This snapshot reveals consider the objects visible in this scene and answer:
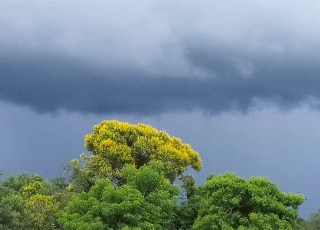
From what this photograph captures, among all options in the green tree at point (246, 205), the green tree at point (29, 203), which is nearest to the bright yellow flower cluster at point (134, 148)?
the green tree at point (29, 203)

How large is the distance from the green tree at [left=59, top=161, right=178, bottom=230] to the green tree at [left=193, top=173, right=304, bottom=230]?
6.27 feet

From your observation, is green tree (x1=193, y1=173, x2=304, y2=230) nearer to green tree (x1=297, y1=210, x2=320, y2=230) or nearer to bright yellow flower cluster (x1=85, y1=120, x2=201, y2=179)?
bright yellow flower cluster (x1=85, y1=120, x2=201, y2=179)

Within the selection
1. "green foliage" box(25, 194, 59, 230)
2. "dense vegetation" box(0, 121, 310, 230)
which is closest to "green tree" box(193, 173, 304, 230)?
"dense vegetation" box(0, 121, 310, 230)

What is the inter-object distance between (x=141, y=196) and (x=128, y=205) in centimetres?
106

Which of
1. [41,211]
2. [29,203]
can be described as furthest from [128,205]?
[29,203]

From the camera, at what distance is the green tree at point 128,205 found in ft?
93.4

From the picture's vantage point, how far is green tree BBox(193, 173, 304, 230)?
2983cm

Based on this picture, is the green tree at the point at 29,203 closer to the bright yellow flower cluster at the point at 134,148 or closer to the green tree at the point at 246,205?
the bright yellow flower cluster at the point at 134,148

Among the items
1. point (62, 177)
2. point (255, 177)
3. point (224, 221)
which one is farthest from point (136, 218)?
point (62, 177)

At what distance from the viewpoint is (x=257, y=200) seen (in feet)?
97.9

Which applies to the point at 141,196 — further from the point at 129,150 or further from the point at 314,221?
the point at 314,221

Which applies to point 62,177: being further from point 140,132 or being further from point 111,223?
point 111,223

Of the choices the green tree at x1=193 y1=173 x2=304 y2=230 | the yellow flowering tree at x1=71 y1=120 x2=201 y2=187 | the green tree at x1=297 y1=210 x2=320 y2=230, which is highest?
the green tree at x1=297 y1=210 x2=320 y2=230

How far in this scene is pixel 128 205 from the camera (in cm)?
2836
